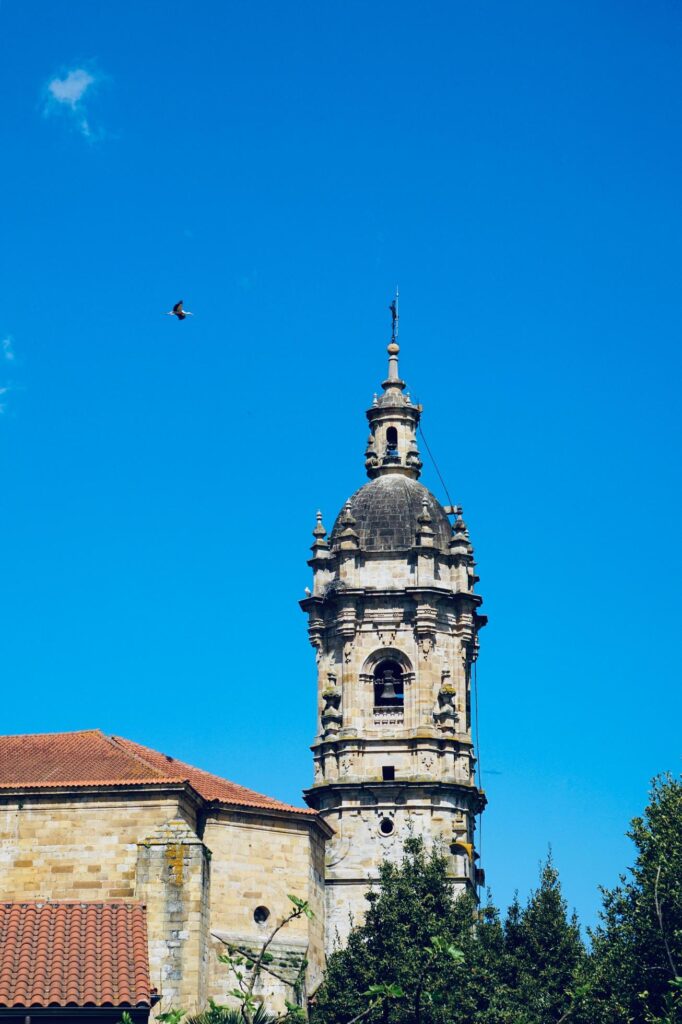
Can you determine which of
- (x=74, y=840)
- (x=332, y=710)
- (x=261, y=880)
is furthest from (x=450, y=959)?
(x=332, y=710)

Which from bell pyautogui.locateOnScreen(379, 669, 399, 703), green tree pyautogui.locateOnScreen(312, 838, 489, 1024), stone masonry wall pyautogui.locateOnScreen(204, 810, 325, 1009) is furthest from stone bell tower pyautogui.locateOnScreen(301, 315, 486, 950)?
stone masonry wall pyautogui.locateOnScreen(204, 810, 325, 1009)

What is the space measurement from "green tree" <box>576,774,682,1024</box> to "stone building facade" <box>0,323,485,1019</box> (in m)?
7.28

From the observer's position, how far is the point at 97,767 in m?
46.5

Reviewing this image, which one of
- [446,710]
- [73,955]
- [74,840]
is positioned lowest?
[73,955]

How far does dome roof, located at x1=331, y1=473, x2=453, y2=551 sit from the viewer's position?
60.2 m

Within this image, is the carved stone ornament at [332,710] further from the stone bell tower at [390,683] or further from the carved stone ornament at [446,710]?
the carved stone ornament at [446,710]

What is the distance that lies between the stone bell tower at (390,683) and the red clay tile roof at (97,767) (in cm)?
675

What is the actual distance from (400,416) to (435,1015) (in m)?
25.0

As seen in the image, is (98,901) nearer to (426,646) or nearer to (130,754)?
(130,754)

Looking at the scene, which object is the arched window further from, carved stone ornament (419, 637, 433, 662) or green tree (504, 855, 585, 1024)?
green tree (504, 855, 585, 1024)

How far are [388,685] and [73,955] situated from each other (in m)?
23.4

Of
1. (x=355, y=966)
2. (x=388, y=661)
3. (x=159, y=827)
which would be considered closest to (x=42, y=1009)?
(x=159, y=827)

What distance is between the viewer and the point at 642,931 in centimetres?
4397

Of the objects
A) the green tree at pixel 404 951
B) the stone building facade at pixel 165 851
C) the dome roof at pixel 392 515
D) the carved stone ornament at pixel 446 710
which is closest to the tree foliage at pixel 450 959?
the green tree at pixel 404 951
